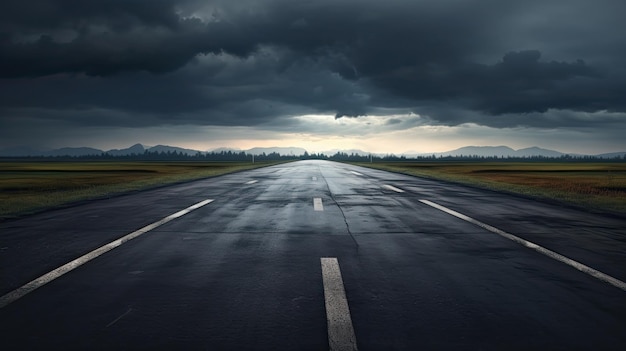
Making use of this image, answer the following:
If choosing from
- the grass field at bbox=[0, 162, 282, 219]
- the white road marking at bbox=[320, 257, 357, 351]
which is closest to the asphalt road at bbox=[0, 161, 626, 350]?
the white road marking at bbox=[320, 257, 357, 351]

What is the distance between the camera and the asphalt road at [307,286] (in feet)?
11.4

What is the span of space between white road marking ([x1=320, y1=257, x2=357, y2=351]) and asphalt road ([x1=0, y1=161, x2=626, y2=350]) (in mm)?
46

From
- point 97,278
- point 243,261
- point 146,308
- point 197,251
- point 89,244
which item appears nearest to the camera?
point 146,308

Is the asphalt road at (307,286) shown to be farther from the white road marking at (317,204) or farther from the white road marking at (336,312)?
the white road marking at (317,204)

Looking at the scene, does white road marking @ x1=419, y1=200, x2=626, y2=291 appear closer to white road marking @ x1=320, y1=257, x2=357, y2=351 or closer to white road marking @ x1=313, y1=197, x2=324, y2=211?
white road marking @ x1=320, y1=257, x2=357, y2=351

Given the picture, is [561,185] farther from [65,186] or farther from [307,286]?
[65,186]

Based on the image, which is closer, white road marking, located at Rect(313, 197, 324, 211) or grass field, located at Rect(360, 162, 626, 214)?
white road marking, located at Rect(313, 197, 324, 211)

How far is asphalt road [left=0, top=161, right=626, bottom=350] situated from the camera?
346 centimetres

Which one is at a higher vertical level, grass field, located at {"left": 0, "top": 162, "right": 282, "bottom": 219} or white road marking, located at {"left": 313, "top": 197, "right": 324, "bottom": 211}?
white road marking, located at {"left": 313, "top": 197, "right": 324, "bottom": 211}

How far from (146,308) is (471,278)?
3841 millimetres

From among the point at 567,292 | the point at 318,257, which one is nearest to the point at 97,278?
the point at 318,257

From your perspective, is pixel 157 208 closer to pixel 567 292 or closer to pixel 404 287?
pixel 404 287

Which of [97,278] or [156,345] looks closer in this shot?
[156,345]

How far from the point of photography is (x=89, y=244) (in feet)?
23.4
